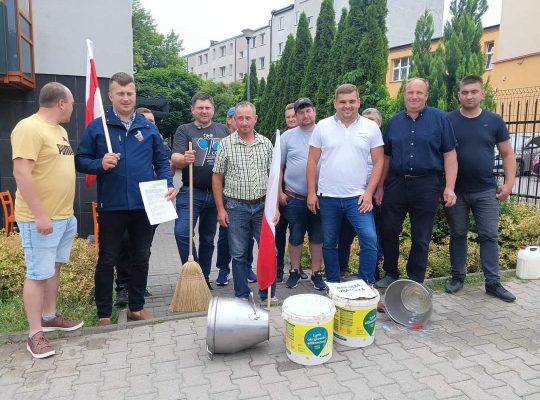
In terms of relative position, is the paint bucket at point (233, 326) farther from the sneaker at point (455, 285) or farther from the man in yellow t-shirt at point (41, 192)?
the sneaker at point (455, 285)

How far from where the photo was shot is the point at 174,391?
2.94 meters

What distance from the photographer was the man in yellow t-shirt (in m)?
3.16

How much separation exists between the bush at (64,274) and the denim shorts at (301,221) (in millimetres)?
2205

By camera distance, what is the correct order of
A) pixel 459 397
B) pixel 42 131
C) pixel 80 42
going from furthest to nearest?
pixel 80 42
pixel 42 131
pixel 459 397

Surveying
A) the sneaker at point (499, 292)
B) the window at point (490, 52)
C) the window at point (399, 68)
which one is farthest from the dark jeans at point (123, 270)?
the window at point (399, 68)

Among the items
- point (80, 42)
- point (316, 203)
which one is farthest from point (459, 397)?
point (80, 42)

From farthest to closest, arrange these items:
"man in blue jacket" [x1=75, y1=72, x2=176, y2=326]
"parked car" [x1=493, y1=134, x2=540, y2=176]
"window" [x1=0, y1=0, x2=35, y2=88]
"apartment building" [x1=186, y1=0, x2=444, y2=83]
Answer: "apartment building" [x1=186, y1=0, x2=444, y2=83] → "parked car" [x1=493, y1=134, x2=540, y2=176] → "window" [x1=0, y1=0, x2=35, y2=88] → "man in blue jacket" [x1=75, y1=72, x2=176, y2=326]

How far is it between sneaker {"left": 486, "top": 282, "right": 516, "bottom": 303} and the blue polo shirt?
138cm

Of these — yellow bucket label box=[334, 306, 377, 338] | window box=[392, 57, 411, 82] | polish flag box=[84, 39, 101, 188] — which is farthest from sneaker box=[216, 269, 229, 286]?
window box=[392, 57, 411, 82]

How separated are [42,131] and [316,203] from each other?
2.46m

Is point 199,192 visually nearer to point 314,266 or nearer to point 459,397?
point 314,266

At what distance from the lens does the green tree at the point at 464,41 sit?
6164 millimetres

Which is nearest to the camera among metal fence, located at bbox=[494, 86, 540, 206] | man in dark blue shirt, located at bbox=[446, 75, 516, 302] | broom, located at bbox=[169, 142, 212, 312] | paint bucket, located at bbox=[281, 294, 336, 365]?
paint bucket, located at bbox=[281, 294, 336, 365]

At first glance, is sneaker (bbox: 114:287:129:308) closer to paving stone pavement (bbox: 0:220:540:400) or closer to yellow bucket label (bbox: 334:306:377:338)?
paving stone pavement (bbox: 0:220:540:400)
